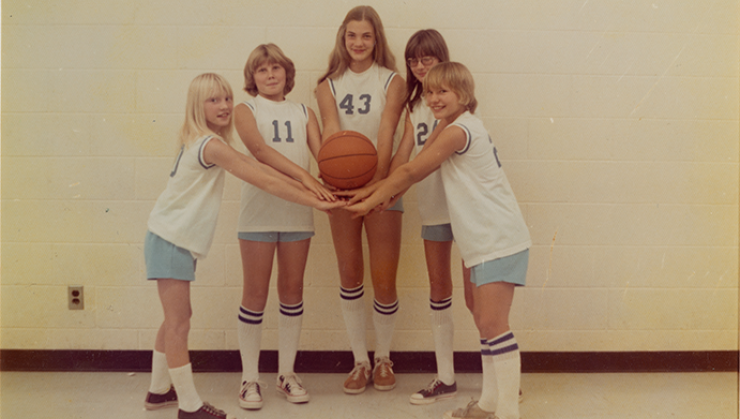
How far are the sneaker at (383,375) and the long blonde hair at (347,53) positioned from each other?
1319mm

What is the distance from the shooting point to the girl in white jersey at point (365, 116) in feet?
6.98

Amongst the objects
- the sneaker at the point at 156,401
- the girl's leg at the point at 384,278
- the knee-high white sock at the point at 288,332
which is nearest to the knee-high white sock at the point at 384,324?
the girl's leg at the point at 384,278

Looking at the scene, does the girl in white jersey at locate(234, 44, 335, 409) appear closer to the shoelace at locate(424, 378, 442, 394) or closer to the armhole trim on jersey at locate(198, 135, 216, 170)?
the armhole trim on jersey at locate(198, 135, 216, 170)

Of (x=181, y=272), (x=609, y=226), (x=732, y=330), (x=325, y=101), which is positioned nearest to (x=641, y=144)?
(x=609, y=226)

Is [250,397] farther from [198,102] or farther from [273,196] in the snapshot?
[198,102]

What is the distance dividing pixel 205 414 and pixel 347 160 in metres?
1.14

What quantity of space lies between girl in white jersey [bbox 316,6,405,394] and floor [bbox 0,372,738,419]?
17cm

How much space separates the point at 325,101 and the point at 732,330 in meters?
2.31

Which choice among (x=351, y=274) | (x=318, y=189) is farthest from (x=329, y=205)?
(x=351, y=274)

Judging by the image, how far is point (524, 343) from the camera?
8.07ft

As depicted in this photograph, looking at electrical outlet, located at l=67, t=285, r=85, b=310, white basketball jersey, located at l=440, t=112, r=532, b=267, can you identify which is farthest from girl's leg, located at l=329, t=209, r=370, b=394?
electrical outlet, located at l=67, t=285, r=85, b=310

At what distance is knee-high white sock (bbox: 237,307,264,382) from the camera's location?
2121 mm

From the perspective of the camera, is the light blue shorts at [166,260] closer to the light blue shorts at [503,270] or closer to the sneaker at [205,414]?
the sneaker at [205,414]

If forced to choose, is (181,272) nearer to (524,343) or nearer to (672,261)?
(524,343)
